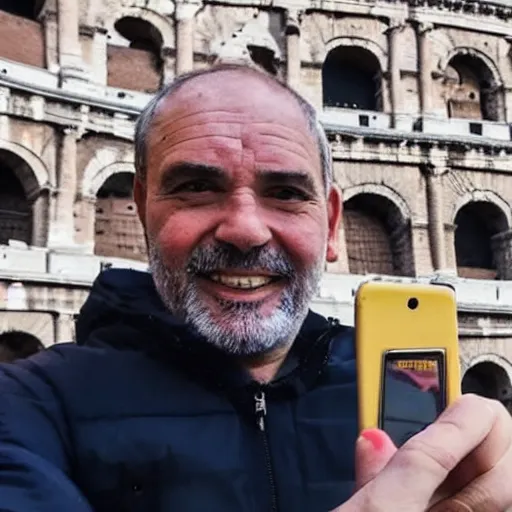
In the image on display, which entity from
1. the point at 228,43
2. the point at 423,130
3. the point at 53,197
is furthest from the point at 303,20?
the point at 53,197

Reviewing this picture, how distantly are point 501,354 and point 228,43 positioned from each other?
714cm

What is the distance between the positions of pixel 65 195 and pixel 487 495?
10620 millimetres

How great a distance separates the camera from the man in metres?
1.41

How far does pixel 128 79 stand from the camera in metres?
12.7

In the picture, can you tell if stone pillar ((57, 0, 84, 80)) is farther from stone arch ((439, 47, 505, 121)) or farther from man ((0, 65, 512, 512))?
man ((0, 65, 512, 512))

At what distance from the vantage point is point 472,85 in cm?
1492

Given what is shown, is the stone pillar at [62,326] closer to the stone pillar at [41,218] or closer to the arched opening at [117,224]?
the stone pillar at [41,218]

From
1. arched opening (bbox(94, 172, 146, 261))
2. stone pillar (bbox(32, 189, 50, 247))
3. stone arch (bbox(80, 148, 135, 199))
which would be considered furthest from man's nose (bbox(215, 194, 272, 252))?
stone arch (bbox(80, 148, 135, 199))

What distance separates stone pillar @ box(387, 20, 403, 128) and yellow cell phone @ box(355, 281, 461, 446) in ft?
42.1

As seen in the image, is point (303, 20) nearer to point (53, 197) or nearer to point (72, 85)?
point (72, 85)

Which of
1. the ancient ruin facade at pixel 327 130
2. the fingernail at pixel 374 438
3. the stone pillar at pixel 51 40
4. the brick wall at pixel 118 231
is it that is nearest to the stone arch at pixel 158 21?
the ancient ruin facade at pixel 327 130

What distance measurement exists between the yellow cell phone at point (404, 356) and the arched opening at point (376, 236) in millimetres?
11908

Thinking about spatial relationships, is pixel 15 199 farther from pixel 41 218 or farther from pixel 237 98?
pixel 237 98

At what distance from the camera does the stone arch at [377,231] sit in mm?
13234
